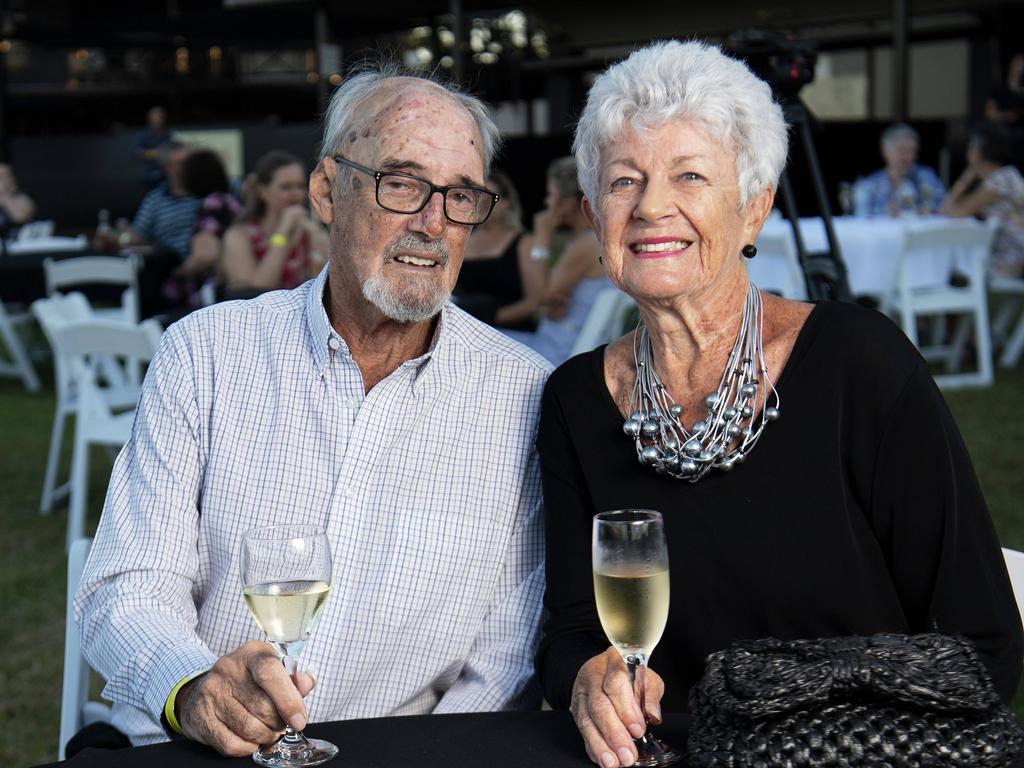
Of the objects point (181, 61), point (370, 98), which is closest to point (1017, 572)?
point (370, 98)

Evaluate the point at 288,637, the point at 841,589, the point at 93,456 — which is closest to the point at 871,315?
the point at 841,589

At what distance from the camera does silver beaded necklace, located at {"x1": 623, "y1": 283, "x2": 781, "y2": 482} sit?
1916 millimetres

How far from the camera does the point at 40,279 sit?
33.1ft

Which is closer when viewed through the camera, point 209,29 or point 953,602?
point 953,602

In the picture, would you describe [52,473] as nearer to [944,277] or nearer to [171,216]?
[171,216]

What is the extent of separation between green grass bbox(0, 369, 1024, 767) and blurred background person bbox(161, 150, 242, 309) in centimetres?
132

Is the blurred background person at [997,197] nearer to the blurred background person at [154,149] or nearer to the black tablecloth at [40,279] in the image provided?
the black tablecloth at [40,279]

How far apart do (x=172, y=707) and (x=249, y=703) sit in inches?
11.1

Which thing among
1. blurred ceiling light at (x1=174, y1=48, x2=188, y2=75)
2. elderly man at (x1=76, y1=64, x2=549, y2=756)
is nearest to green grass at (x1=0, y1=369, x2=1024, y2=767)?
elderly man at (x1=76, y1=64, x2=549, y2=756)

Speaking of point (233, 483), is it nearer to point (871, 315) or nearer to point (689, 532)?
point (689, 532)

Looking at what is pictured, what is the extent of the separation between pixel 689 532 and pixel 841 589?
24 centimetres

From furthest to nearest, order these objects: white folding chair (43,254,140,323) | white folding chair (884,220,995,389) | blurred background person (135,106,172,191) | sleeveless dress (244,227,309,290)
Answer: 1. blurred background person (135,106,172,191)
2. white folding chair (43,254,140,323)
3. white folding chair (884,220,995,389)
4. sleeveless dress (244,227,309,290)

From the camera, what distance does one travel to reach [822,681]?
131 cm

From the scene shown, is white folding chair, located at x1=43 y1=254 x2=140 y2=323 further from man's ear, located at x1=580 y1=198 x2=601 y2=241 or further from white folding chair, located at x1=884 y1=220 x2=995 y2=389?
man's ear, located at x1=580 y1=198 x2=601 y2=241
